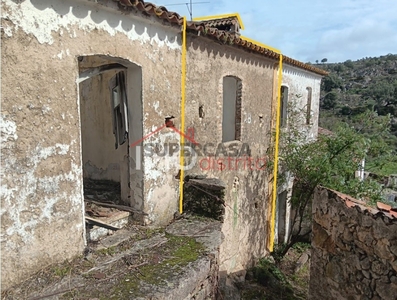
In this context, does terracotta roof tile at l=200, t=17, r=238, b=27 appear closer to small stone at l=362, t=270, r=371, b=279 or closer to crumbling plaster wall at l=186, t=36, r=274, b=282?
crumbling plaster wall at l=186, t=36, r=274, b=282

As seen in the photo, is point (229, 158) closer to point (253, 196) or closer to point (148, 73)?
point (253, 196)

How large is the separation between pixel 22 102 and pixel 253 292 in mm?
6681

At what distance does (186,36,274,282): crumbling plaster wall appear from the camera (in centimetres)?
558

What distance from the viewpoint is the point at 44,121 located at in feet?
10.3

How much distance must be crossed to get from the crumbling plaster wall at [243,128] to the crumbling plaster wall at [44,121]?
1.85 meters

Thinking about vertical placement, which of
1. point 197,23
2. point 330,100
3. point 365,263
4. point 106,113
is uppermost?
point 330,100

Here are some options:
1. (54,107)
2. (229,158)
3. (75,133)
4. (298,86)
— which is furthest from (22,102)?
(298,86)

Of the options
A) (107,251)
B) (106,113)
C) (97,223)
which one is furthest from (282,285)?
(106,113)

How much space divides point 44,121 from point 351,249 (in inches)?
189

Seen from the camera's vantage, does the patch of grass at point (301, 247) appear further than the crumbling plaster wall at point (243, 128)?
Result: Yes

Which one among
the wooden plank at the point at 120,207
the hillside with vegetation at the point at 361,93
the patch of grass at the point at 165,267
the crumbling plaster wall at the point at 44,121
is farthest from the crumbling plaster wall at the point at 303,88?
the hillside with vegetation at the point at 361,93

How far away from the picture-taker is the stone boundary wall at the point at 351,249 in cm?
436

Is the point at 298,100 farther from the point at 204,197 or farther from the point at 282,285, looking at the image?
the point at 204,197

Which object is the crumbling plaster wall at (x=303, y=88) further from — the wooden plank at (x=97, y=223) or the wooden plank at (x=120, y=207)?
the wooden plank at (x=97, y=223)
